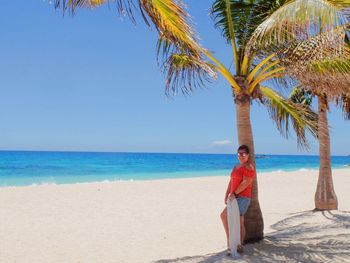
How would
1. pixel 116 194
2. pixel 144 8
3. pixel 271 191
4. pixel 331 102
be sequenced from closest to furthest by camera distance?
pixel 144 8 → pixel 331 102 → pixel 116 194 → pixel 271 191

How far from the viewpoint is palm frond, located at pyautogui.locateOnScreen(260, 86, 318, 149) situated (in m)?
6.71

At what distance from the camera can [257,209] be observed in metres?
6.44

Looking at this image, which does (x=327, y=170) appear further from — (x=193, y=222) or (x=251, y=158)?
(x=251, y=158)

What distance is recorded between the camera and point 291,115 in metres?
7.14

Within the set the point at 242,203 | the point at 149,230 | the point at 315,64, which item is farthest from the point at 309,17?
the point at 149,230

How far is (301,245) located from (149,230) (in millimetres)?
3229

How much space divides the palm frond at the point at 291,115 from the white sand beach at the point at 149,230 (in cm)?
179

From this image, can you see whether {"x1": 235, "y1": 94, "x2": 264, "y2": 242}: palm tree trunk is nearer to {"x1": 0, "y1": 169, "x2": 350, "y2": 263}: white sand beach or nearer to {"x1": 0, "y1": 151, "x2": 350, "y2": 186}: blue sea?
{"x1": 0, "y1": 169, "x2": 350, "y2": 263}: white sand beach

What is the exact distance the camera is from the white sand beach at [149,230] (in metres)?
6.21

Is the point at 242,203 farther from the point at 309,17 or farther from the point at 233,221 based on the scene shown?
the point at 309,17

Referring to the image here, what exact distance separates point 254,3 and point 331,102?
14.0 feet

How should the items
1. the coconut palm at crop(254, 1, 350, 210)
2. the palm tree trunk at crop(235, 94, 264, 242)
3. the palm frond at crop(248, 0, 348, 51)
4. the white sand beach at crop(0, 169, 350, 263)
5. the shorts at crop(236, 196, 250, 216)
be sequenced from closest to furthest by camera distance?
the palm frond at crop(248, 0, 348, 51)
the coconut palm at crop(254, 1, 350, 210)
the shorts at crop(236, 196, 250, 216)
the white sand beach at crop(0, 169, 350, 263)
the palm tree trunk at crop(235, 94, 264, 242)

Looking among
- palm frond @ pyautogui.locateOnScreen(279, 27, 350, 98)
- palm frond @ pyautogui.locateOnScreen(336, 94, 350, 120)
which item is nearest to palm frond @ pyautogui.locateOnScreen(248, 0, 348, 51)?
palm frond @ pyautogui.locateOnScreen(279, 27, 350, 98)

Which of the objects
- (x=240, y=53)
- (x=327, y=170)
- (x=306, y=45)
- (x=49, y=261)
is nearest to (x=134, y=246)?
(x=49, y=261)
